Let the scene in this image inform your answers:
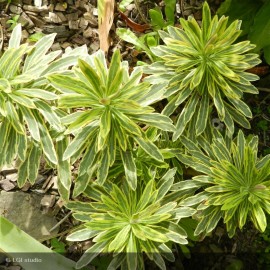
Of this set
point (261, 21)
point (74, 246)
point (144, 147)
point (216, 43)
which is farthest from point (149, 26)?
point (74, 246)

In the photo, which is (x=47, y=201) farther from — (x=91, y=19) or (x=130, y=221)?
(x=91, y=19)

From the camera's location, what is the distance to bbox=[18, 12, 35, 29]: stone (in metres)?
2.46

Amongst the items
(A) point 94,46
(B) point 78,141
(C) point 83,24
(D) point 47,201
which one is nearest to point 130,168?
(B) point 78,141

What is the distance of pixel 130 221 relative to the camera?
165 centimetres

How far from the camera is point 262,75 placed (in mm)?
2467

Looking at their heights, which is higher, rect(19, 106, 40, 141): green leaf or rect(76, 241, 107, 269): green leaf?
rect(19, 106, 40, 141): green leaf

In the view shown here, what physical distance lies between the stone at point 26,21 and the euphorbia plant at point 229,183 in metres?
1.13

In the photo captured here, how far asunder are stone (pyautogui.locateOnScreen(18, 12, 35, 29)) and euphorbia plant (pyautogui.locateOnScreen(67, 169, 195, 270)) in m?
1.09

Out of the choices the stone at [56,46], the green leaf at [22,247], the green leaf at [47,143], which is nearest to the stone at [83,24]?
the stone at [56,46]

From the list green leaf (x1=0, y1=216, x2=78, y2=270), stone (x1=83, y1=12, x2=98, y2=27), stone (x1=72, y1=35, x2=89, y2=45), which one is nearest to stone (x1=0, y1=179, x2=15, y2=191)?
green leaf (x1=0, y1=216, x2=78, y2=270)

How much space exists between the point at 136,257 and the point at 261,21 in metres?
1.13

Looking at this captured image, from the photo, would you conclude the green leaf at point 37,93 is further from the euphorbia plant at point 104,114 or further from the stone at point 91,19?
the stone at point 91,19

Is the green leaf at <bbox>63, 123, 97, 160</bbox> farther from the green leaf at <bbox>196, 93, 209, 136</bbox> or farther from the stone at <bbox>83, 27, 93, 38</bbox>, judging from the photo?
the stone at <bbox>83, 27, 93, 38</bbox>

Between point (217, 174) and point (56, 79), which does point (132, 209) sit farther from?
point (56, 79)
